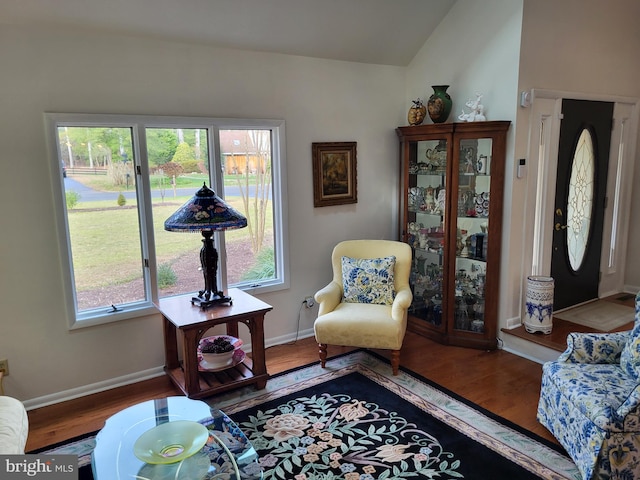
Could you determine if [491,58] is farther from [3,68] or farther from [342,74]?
[3,68]

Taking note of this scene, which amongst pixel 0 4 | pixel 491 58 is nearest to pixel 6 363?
pixel 0 4

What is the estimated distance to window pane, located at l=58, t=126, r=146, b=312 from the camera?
311cm

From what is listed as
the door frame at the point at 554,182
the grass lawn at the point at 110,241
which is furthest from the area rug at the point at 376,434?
the door frame at the point at 554,182

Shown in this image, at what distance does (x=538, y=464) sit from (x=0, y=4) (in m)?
3.94

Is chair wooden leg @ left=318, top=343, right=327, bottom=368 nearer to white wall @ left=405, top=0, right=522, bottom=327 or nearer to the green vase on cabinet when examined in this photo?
white wall @ left=405, top=0, right=522, bottom=327

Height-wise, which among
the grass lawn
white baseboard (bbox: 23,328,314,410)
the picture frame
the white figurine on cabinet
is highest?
the white figurine on cabinet

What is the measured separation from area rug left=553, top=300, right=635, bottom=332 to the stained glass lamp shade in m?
3.05

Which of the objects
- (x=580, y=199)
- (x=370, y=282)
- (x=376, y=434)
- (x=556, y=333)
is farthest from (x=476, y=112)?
(x=376, y=434)

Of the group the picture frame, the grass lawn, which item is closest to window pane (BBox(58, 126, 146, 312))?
the grass lawn

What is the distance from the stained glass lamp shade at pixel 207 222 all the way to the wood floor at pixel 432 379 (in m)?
0.74

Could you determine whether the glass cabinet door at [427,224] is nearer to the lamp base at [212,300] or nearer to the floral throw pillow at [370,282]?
the floral throw pillow at [370,282]

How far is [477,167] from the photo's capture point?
380 centimetres

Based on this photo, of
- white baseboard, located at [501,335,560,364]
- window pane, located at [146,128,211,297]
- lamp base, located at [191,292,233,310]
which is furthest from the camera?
white baseboard, located at [501,335,560,364]

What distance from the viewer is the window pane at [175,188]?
11.1 ft
